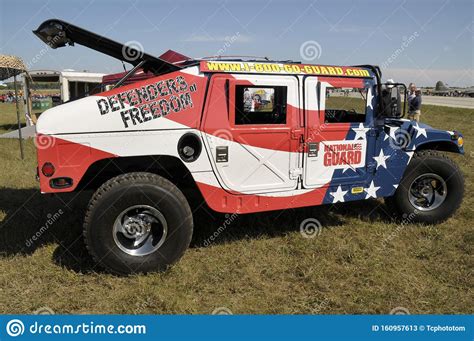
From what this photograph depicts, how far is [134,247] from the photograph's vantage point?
3748 mm

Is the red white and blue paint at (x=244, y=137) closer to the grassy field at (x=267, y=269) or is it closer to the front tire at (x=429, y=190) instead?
the front tire at (x=429, y=190)

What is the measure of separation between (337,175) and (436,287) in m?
1.48

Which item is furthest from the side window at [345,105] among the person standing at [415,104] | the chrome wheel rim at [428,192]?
the person standing at [415,104]

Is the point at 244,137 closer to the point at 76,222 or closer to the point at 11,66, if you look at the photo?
the point at 76,222

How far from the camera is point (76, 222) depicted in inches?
193

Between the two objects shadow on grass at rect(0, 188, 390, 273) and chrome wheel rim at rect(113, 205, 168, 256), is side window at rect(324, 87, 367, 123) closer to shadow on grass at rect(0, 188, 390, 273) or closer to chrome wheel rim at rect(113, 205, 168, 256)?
shadow on grass at rect(0, 188, 390, 273)

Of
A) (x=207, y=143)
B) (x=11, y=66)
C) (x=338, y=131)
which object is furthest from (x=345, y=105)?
(x=11, y=66)

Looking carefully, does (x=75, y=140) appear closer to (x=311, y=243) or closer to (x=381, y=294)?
(x=311, y=243)

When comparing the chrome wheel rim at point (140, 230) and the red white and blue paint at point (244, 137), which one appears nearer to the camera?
the red white and blue paint at point (244, 137)

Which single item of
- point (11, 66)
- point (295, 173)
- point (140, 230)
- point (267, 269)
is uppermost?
point (11, 66)

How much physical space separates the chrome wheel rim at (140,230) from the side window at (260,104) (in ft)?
4.12

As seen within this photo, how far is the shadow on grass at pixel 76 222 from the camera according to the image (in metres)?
4.21

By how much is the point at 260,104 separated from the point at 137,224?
1.87 meters

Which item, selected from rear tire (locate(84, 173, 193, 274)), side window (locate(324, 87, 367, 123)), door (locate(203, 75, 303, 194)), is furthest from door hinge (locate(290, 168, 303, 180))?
rear tire (locate(84, 173, 193, 274))
